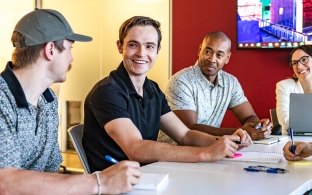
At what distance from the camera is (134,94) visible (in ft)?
7.22

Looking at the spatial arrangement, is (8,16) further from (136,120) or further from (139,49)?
(136,120)

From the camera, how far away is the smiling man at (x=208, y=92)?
117 inches

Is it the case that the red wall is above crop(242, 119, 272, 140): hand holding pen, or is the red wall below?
above

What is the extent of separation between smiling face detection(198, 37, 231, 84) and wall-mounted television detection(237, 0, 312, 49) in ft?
3.45

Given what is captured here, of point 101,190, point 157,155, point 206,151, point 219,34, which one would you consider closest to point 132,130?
point 157,155

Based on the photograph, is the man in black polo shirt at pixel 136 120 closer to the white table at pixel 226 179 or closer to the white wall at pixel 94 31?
the white table at pixel 226 179

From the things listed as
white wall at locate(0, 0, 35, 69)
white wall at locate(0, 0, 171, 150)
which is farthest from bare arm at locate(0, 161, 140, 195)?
white wall at locate(0, 0, 35, 69)

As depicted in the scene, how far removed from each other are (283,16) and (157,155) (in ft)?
8.65

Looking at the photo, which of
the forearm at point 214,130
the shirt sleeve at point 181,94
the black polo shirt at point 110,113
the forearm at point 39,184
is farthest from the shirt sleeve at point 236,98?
the forearm at point 39,184

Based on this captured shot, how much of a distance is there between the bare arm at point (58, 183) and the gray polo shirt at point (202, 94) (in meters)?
1.59

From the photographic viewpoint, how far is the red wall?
4.26m

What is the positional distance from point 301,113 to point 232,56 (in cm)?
174

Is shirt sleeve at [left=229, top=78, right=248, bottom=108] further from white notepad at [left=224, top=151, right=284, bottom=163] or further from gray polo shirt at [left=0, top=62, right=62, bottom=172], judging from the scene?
gray polo shirt at [left=0, top=62, right=62, bottom=172]

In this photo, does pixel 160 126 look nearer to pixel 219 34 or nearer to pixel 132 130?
pixel 132 130
